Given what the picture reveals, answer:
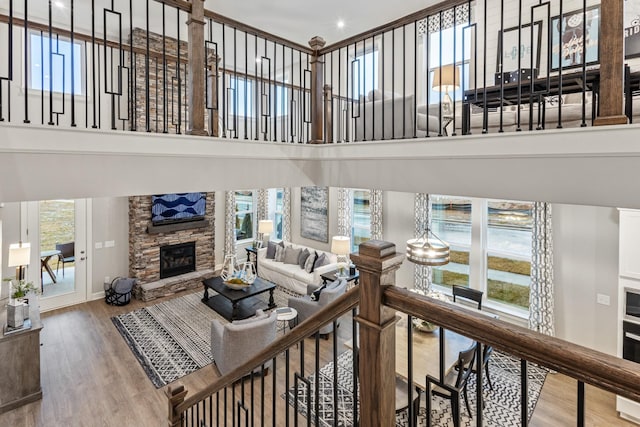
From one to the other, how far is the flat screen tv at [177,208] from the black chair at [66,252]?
1449 millimetres

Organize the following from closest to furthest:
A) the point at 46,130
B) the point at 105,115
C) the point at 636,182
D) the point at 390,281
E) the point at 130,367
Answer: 1. the point at 390,281
2. the point at 636,182
3. the point at 46,130
4. the point at 130,367
5. the point at 105,115

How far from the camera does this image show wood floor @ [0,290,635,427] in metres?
3.63

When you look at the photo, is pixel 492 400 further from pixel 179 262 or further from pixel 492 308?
pixel 179 262

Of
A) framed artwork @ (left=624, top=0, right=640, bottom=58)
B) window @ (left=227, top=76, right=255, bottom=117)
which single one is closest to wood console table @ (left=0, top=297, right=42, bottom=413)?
window @ (left=227, top=76, right=255, bottom=117)

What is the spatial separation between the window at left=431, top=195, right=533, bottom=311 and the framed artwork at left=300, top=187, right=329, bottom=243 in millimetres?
2692

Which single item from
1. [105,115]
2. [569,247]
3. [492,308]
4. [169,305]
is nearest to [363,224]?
[492,308]

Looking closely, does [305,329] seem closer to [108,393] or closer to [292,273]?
[108,393]

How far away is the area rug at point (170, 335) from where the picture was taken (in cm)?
451

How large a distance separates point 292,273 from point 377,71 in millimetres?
4481

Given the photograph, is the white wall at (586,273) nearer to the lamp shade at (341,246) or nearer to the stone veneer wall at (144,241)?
the lamp shade at (341,246)

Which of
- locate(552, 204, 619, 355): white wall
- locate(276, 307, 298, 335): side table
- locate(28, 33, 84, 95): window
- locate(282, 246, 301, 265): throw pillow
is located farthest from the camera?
locate(282, 246, 301, 265): throw pillow

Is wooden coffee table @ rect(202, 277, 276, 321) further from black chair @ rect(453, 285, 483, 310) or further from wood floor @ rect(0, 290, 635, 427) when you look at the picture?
black chair @ rect(453, 285, 483, 310)

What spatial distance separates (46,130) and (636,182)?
3.52m

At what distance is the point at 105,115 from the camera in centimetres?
625
